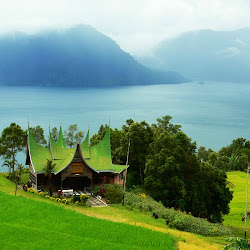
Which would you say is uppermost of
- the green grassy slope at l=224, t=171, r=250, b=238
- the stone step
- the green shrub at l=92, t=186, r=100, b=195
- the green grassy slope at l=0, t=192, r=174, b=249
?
the green grassy slope at l=0, t=192, r=174, b=249

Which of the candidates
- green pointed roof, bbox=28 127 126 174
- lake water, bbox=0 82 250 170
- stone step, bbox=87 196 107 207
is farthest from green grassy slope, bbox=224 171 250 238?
lake water, bbox=0 82 250 170

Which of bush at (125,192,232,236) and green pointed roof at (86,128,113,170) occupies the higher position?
green pointed roof at (86,128,113,170)

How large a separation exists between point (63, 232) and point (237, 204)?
92.7 feet

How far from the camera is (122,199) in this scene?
28.2 m

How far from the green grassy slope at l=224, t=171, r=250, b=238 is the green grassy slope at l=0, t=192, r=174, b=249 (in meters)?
12.9

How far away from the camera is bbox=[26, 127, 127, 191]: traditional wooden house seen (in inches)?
1218

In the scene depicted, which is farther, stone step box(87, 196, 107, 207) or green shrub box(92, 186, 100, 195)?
green shrub box(92, 186, 100, 195)

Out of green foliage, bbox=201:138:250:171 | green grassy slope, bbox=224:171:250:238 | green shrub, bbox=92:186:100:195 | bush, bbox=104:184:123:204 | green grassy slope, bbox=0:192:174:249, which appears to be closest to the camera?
green grassy slope, bbox=0:192:174:249

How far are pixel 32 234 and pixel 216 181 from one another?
67.6 ft

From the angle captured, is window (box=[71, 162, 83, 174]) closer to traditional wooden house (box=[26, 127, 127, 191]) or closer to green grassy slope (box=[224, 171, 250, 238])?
traditional wooden house (box=[26, 127, 127, 191])

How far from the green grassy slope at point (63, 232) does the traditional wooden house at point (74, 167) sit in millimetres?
9662

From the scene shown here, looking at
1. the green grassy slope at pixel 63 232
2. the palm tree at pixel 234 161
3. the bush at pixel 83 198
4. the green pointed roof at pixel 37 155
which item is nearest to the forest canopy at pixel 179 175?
the green pointed roof at pixel 37 155

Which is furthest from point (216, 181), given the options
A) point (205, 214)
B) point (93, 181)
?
→ point (93, 181)

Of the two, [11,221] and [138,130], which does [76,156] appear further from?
[11,221]
